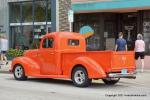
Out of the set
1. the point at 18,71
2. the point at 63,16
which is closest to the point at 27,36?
the point at 63,16

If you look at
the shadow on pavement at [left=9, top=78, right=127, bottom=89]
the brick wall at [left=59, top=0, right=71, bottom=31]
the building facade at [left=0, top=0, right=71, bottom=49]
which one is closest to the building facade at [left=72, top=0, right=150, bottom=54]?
the brick wall at [left=59, top=0, right=71, bottom=31]

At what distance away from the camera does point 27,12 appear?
2930 cm

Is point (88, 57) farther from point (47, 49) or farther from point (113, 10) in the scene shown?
point (113, 10)

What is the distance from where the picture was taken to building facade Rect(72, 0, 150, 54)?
2448 cm

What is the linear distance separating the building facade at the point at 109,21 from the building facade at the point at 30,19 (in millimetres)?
1095

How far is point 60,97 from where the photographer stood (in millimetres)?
12812

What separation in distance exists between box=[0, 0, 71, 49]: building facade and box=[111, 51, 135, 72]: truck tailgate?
1179 cm

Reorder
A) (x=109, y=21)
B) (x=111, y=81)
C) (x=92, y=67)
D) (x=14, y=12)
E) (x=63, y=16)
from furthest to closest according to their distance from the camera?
(x=14, y=12), (x=63, y=16), (x=109, y=21), (x=111, y=81), (x=92, y=67)

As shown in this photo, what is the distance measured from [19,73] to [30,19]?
1169 centimetres

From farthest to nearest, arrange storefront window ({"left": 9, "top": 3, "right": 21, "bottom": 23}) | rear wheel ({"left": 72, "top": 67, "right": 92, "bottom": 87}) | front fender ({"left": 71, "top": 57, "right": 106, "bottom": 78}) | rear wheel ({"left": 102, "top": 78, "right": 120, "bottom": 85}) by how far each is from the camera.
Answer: storefront window ({"left": 9, "top": 3, "right": 21, "bottom": 23}) < rear wheel ({"left": 102, "top": 78, "right": 120, "bottom": 85}) < rear wheel ({"left": 72, "top": 67, "right": 92, "bottom": 87}) < front fender ({"left": 71, "top": 57, "right": 106, "bottom": 78})

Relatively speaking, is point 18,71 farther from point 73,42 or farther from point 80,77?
point 80,77

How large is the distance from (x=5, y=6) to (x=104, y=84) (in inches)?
592

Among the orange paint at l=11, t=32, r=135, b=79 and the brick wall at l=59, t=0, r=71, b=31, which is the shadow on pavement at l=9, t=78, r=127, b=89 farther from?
the brick wall at l=59, t=0, r=71, b=31

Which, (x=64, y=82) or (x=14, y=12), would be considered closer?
(x=64, y=82)
